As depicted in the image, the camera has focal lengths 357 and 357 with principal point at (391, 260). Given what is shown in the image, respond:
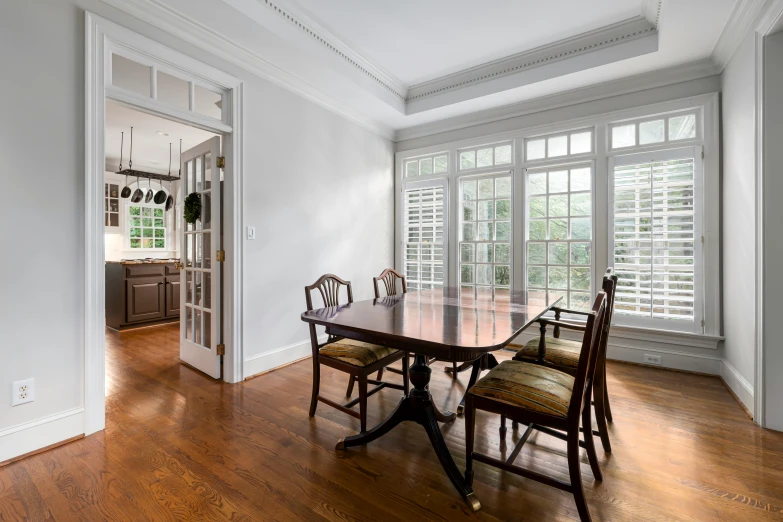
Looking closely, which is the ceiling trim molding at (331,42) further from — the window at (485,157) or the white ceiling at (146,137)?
the white ceiling at (146,137)

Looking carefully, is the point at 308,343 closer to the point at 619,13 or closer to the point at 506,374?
the point at 506,374

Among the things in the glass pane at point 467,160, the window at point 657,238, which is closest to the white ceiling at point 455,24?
the glass pane at point 467,160

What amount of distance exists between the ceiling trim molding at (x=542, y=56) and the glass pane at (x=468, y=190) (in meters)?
1.09

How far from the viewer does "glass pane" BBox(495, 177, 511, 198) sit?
13.5ft

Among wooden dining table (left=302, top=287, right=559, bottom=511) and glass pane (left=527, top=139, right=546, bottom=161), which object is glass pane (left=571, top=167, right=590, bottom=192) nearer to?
glass pane (left=527, top=139, right=546, bottom=161)

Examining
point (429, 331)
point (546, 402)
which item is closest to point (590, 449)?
point (546, 402)

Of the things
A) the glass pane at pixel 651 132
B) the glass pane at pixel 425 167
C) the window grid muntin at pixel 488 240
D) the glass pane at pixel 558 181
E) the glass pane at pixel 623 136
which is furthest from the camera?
the glass pane at pixel 425 167

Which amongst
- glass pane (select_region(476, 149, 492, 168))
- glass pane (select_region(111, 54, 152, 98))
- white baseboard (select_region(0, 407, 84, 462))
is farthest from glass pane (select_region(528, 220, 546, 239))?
white baseboard (select_region(0, 407, 84, 462))

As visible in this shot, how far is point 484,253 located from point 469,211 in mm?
554

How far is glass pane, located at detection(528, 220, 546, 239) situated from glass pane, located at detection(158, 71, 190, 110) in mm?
3537

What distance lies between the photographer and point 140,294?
5000mm

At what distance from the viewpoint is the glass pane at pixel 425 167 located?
4.70 metres

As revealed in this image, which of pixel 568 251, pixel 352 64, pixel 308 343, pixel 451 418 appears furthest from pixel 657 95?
pixel 308 343

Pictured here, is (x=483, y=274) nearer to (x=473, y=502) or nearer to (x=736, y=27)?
(x=736, y=27)
